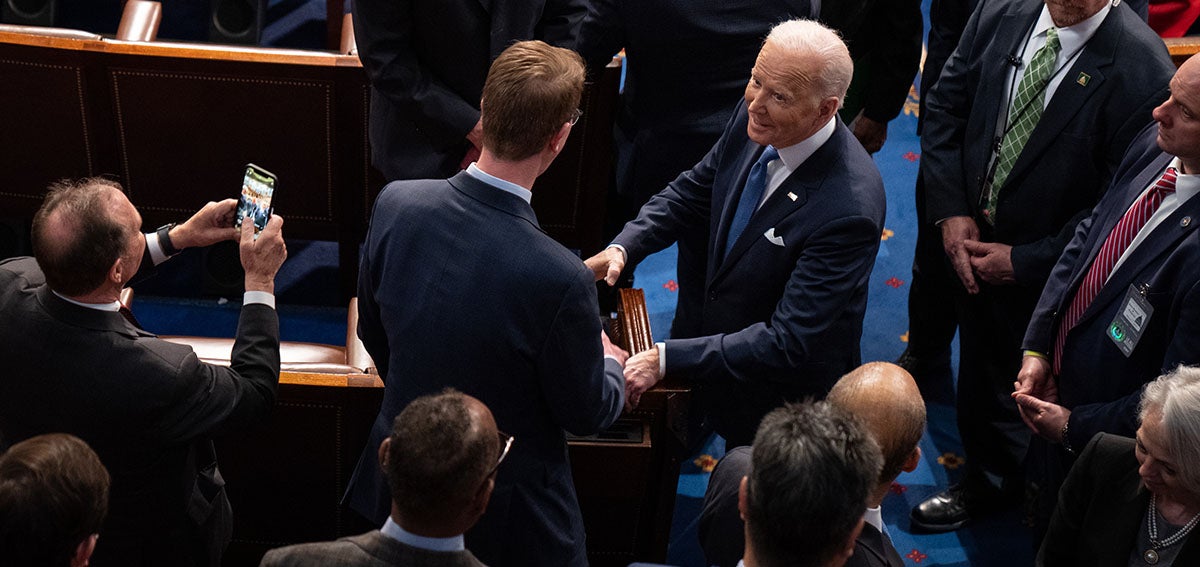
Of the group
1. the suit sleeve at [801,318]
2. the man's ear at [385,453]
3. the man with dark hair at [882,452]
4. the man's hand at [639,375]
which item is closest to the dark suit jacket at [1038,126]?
the suit sleeve at [801,318]

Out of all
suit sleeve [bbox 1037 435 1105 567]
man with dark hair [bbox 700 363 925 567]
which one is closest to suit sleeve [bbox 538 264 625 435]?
man with dark hair [bbox 700 363 925 567]

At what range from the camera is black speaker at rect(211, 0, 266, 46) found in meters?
5.43

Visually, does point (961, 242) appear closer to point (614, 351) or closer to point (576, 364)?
point (614, 351)

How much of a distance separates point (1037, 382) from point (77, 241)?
230 centimetres

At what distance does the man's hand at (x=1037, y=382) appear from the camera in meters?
3.14

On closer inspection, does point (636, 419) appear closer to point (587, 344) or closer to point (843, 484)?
point (587, 344)

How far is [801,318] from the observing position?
2.87 meters

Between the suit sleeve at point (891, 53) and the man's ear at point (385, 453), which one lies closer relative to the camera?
the man's ear at point (385, 453)

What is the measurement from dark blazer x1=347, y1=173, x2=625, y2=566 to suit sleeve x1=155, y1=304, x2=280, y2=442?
27 cm

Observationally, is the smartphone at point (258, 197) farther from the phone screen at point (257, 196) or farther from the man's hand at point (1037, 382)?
the man's hand at point (1037, 382)

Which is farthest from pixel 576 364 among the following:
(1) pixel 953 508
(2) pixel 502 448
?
(1) pixel 953 508

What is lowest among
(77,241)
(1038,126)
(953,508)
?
(953,508)

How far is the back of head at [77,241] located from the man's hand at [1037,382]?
2187 mm

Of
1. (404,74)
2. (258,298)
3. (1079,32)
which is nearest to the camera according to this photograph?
(258,298)
